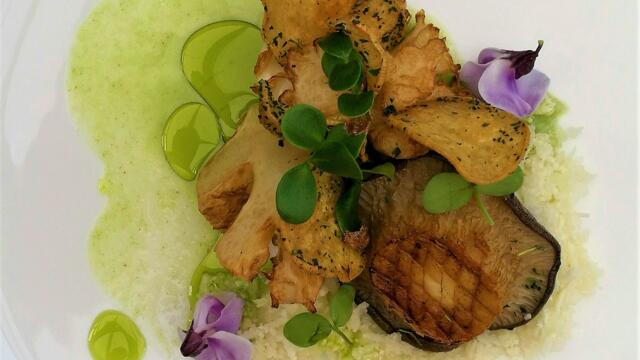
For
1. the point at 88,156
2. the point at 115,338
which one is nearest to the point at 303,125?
the point at 88,156

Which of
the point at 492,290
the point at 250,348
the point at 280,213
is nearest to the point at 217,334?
the point at 250,348

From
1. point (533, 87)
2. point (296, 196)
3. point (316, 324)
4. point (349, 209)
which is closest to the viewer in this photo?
point (296, 196)

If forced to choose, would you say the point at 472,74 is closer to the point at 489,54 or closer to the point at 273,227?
the point at 489,54

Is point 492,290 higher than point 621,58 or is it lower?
lower

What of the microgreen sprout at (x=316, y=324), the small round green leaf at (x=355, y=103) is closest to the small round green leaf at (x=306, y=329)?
the microgreen sprout at (x=316, y=324)

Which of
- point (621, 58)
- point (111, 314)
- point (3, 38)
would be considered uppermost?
point (3, 38)

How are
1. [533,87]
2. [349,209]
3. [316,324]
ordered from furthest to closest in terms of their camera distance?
[533,87] < [316,324] < [349,209]

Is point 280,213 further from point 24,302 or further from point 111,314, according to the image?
point 24,302
